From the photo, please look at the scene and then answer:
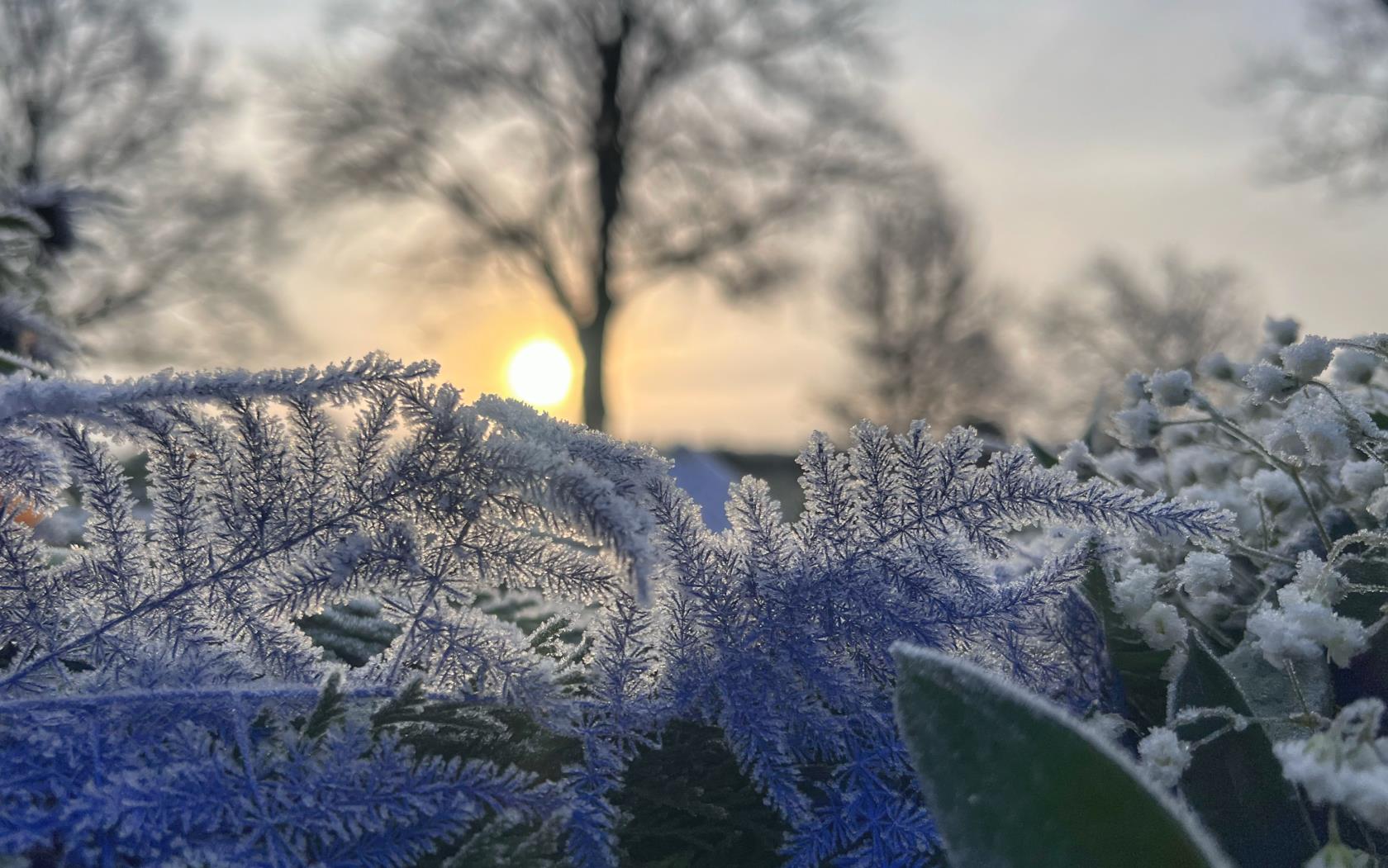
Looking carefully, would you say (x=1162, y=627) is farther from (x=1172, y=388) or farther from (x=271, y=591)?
(x=271, y=591)

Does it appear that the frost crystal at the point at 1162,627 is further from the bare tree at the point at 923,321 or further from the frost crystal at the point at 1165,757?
the bare tree at the point at 923,321

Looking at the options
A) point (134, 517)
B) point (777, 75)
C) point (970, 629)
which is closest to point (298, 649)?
point (134, 517)

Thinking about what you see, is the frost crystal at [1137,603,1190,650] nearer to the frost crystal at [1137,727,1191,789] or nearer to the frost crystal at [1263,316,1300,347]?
the frost crystal at [1137,727,1191,789]

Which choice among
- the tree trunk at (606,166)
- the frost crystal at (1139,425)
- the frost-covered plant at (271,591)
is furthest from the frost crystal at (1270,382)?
the tree trunk at (606,166)

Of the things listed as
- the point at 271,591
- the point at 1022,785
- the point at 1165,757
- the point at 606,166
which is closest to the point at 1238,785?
the point at 1165,757

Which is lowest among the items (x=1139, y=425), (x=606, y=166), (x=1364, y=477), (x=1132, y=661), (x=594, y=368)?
(x=1132, y=661)

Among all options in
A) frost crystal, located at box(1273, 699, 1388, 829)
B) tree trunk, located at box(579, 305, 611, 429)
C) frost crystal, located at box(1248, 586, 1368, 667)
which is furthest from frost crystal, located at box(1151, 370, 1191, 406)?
tree trunk, located at box(579, 305, 611, 429)
